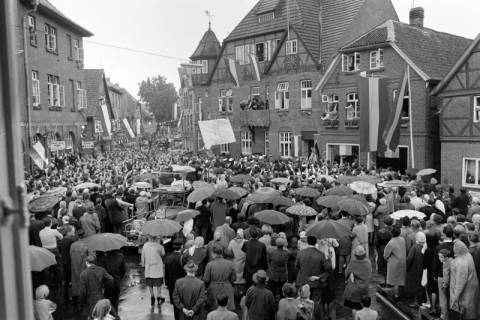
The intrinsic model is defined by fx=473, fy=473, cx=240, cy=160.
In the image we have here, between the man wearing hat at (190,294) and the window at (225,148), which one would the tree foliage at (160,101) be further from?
the man wearing hat at (190,294)

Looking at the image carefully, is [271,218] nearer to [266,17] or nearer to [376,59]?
[376,59]

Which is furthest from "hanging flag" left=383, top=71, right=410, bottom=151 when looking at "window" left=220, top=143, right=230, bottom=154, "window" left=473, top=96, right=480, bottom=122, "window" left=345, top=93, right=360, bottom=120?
"window" left=220, top=143, right=230, bottom=154

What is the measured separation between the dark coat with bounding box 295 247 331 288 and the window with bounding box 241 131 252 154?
2885cm

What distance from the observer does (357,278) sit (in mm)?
7688

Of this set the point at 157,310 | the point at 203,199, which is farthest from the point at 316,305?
the point at 203,199

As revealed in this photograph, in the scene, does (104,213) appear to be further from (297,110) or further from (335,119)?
(297,110)

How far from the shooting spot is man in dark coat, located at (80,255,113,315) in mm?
7086

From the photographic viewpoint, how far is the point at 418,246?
852 cm

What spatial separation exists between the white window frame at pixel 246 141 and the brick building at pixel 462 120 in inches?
662

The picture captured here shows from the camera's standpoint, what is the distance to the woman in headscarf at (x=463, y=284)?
23.4 ft

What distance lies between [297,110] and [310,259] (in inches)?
992

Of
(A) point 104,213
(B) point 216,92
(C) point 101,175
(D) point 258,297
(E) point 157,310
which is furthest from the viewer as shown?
(B) point 216,92

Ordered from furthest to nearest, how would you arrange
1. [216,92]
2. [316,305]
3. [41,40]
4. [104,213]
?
[216,92]
[41,40]
[104,213]
[316,305]

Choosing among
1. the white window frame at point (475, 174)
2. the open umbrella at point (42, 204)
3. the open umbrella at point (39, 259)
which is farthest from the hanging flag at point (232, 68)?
the open umbrella at point (39, 259)
